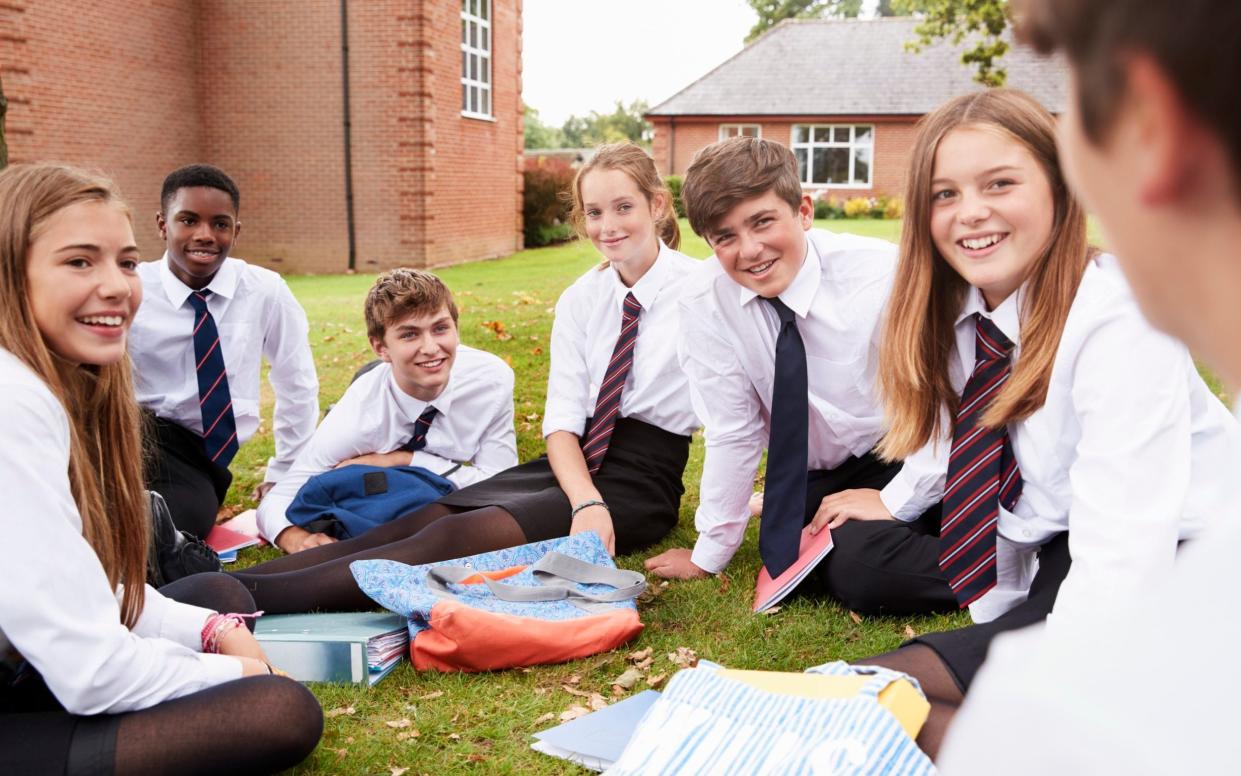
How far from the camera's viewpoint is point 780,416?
4.13 m

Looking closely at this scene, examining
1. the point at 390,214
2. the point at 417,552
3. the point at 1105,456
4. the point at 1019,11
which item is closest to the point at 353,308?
the point at 390,214

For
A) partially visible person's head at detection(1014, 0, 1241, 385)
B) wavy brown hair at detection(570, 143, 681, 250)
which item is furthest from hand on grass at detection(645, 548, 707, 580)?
partially visible person's head at detection(1014, 0, 1241, 385)

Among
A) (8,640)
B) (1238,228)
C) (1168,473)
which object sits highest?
(1238,228)

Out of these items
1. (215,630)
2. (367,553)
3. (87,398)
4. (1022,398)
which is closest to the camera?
(87,398)

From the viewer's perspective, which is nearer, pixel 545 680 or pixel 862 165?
pixel 545 680

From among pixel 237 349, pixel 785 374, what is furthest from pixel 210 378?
pixel 785 374

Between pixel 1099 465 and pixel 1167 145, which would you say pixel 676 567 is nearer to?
pixel 1099 465

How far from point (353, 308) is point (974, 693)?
11.9m

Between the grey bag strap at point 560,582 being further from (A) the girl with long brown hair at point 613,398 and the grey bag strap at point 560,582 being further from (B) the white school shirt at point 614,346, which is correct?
(B) the white school shirt at point 614,346

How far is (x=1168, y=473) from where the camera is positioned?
2.59 meters

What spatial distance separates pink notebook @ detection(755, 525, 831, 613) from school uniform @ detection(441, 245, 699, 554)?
2.77 feet

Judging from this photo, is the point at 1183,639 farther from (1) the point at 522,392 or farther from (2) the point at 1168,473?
(1) the point at 522,392

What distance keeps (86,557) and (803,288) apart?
2629 millimetres

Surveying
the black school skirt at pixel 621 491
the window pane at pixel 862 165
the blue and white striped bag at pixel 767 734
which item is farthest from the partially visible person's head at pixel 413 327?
the window pane at pixel 862 165
